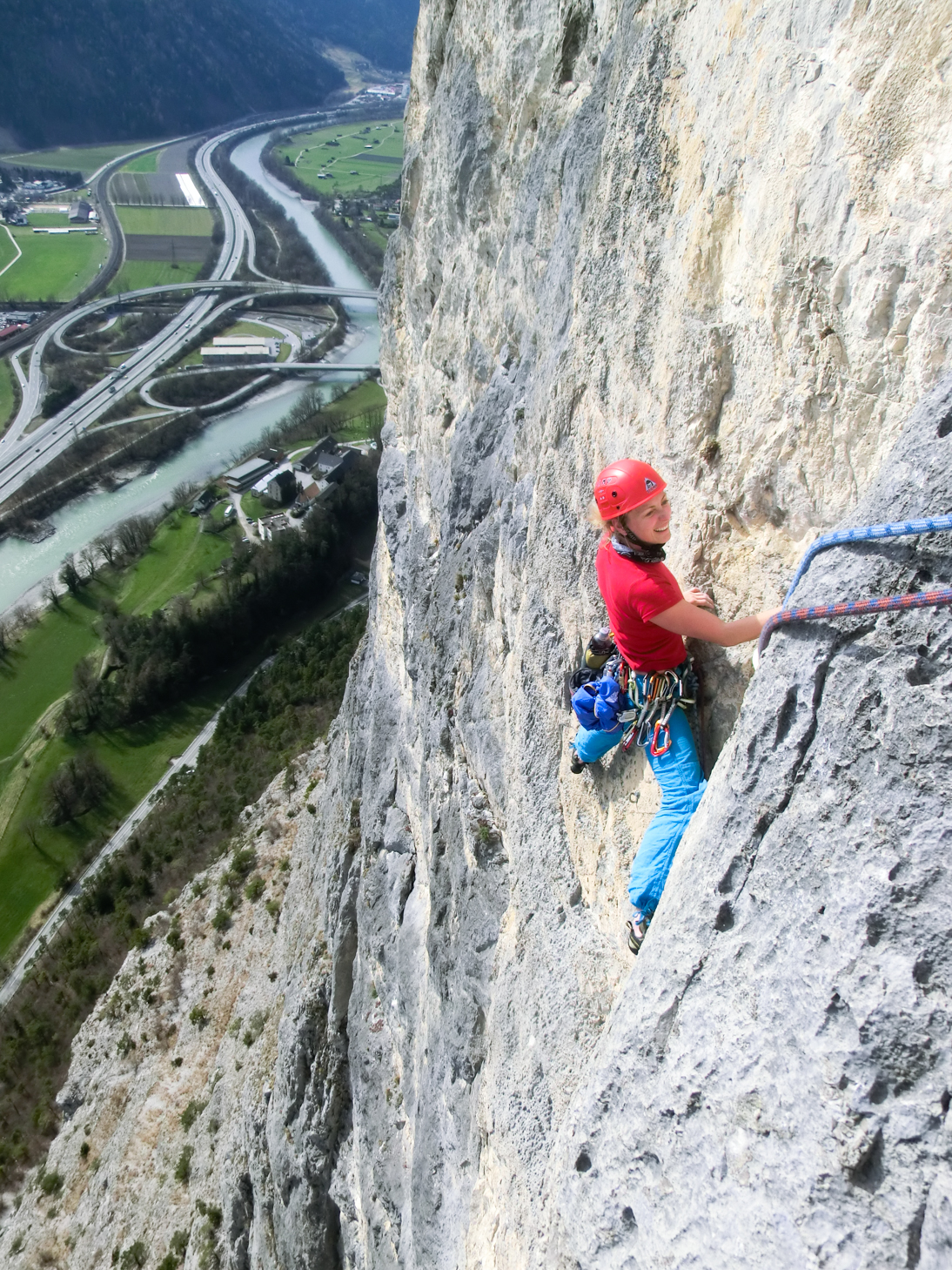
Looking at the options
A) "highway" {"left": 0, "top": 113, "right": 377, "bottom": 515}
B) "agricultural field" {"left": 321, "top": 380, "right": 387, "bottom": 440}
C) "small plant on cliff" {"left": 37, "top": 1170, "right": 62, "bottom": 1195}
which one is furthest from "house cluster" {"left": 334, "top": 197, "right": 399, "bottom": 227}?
"small plant on cliff" {"left": 37, "top": 1170, "right": 62, "bottom": 1195}

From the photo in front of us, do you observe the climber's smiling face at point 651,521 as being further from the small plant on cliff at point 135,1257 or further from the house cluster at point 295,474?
the house cluster at point 295,474

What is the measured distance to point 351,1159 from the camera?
1191 cm

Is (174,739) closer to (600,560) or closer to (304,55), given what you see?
(600,560)

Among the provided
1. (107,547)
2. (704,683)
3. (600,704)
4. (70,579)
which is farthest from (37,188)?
(704,683)

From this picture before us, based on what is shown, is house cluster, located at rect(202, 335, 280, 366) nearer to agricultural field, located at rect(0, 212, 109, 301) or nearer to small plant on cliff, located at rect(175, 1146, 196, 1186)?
agricultural field, located at rect(0, 212, 109, 301)

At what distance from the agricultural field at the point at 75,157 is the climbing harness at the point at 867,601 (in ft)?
432

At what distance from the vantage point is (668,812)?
4441 millimetres

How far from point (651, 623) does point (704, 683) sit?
0.54 m

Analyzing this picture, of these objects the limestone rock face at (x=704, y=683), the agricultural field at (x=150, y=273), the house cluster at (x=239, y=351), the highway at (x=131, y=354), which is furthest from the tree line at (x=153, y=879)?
the agricultural field at (x=150, y=273)

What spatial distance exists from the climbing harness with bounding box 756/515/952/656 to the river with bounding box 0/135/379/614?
46.7m

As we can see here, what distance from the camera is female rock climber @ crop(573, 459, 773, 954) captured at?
409 centimetres

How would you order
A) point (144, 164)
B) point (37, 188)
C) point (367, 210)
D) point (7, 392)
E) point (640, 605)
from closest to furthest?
1. point (640, 605)
2. point (7, 392)
3. point (367, 210)
4. point (37, 188)
5. point (144, 164)

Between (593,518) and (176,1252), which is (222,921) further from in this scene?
(593,518)

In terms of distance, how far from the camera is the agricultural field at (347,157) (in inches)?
4407
